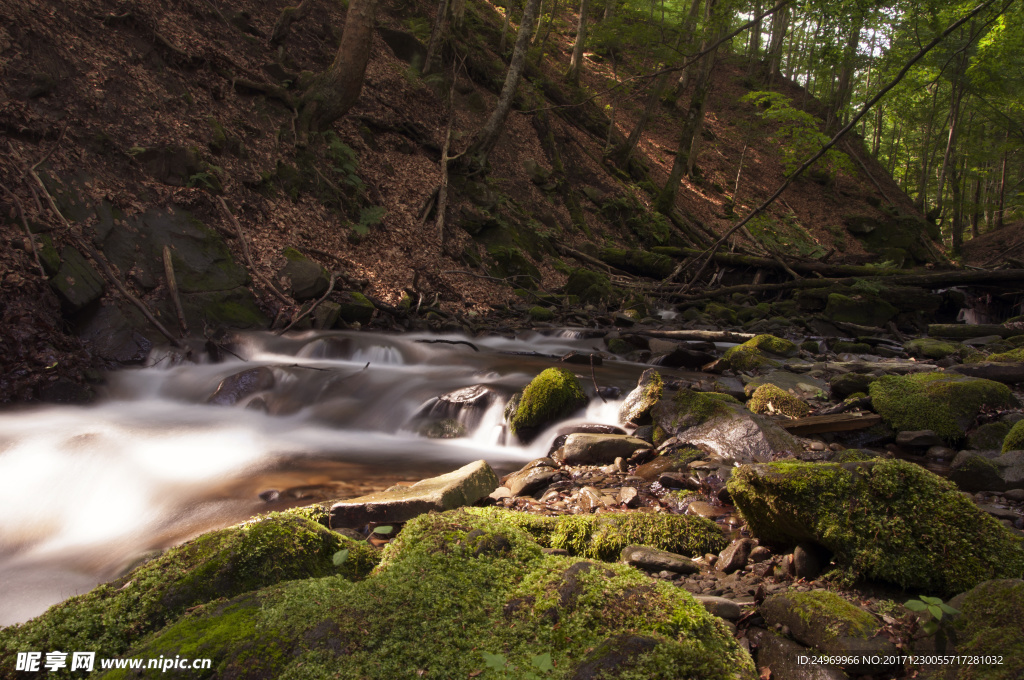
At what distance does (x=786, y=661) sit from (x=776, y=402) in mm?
4775

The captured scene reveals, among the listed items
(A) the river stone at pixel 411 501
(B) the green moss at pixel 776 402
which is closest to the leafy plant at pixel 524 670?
(A) the river stone at pixel 411 501

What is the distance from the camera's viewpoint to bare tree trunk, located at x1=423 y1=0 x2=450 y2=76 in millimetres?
16875

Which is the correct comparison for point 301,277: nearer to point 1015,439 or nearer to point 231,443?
point 231,443

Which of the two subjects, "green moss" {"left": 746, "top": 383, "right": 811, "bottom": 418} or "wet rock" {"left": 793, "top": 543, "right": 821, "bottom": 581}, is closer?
"wet rock" {"left": 793, "top": 543, "right": 821, "bottom": 581}

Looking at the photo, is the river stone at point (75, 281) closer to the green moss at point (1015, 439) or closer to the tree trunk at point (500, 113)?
the tree trunk at point (500, 113)

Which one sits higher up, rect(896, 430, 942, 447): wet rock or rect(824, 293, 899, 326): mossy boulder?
rect(824, 293, 899, 326): mossy boulder

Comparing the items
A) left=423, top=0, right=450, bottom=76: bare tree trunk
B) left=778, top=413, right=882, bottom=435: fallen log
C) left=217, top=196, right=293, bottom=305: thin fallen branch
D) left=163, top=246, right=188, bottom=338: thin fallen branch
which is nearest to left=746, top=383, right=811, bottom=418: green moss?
left=778, top=413, right=882, bottom=435: fallen log

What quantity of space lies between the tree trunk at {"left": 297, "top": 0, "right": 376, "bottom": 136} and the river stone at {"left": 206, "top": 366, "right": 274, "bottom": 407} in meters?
7.52

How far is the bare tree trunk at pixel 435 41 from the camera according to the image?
16.9 meters

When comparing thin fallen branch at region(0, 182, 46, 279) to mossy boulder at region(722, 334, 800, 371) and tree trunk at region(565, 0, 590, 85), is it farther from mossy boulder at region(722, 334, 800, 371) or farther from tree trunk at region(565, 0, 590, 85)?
tree trunk at region(565, 0, 590, 85)

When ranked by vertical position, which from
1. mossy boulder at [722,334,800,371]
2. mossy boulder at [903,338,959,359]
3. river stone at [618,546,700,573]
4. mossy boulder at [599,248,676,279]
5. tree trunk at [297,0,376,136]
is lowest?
river stone at [618,546,700,573]

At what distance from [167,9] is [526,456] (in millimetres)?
13392

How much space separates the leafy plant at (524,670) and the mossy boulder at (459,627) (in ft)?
0.06

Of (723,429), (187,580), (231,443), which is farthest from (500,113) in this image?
(187,580)
